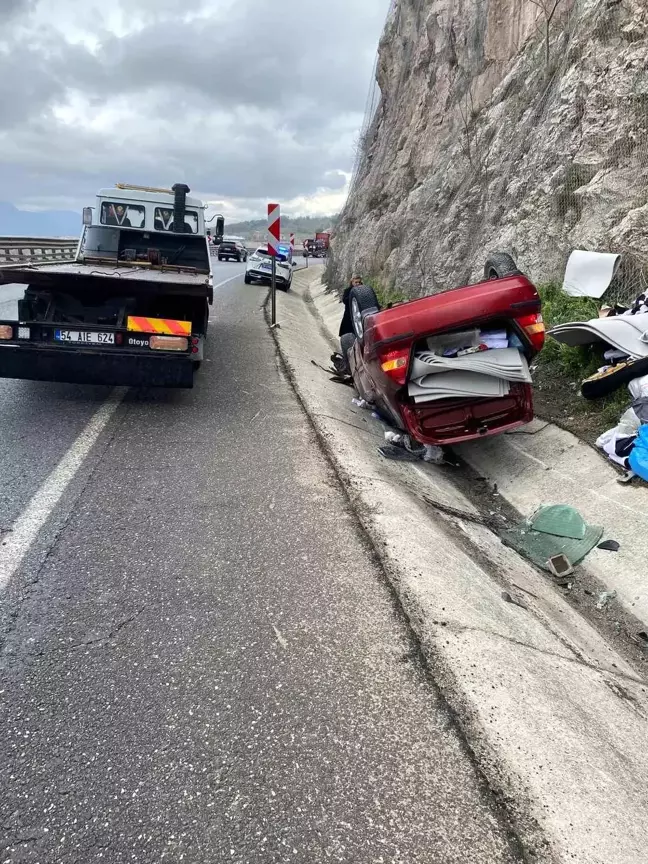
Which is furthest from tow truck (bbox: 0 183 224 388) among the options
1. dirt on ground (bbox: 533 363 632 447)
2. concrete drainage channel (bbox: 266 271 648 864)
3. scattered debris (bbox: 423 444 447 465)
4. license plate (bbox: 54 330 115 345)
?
dirt on ground (bbox: 533 363 632 447)

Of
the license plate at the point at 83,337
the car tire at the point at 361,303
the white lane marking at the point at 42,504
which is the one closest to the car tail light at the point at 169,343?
the license plate at the point at 83,337

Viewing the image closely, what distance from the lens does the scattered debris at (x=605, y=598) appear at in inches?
159

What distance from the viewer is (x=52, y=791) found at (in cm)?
195

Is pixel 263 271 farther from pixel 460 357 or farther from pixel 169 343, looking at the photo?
pixel 460 357

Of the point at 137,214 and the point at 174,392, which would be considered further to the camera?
the point at 137,214

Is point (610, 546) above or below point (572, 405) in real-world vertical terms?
below

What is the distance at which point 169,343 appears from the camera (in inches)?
233

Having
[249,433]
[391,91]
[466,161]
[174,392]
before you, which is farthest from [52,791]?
[391,91]

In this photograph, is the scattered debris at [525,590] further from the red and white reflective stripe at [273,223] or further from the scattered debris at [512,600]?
the red and white reflective stripe at [273,223]

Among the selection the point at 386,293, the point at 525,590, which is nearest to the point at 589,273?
the point at 525,590

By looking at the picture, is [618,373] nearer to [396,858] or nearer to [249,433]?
[249,433]

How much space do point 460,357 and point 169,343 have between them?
2.95m

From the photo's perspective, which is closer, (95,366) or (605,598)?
(605,598)

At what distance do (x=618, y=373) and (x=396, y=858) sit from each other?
5.10m
